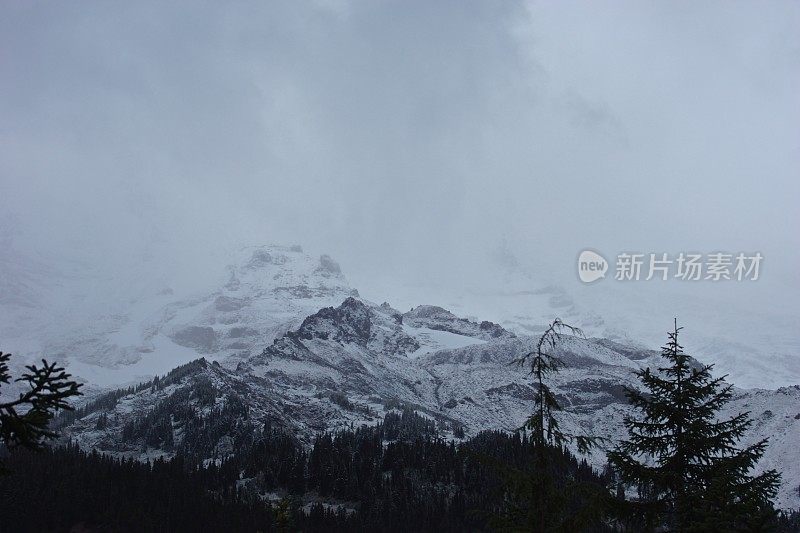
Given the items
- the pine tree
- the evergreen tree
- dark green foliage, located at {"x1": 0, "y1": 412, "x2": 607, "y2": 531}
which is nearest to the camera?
the evergreen tree

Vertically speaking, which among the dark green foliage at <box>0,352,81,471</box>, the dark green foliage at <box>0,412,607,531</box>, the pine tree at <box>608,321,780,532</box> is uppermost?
the pine tree at <box>608,321,780,532</box>

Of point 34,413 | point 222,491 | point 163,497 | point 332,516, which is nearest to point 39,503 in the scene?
point 163,497

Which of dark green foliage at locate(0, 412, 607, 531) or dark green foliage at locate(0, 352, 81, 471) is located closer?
dark green foliage at locate(0, 352, 81, 471)

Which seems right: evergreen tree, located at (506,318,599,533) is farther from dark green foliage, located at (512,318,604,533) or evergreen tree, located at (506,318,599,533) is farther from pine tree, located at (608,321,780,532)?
pine tree, located at (608,321,780,532)

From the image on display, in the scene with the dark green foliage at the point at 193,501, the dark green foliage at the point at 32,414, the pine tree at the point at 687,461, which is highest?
the pine tree at the point at 687,461

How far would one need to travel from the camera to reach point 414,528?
6511 inches

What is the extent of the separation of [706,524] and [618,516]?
421cm

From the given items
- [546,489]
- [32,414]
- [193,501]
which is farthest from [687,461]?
[193,501]

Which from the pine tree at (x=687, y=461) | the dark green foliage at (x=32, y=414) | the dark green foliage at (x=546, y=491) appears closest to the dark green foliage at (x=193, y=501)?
the pine tree at (x=687, y=461)

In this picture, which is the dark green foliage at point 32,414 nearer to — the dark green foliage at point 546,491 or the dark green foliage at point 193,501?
the dark green foliage at point 546,491

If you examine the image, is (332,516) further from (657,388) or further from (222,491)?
(657,388)

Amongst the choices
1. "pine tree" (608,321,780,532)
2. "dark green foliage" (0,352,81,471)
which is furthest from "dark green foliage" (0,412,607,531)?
"dark green foliage" (0,352,81,471)

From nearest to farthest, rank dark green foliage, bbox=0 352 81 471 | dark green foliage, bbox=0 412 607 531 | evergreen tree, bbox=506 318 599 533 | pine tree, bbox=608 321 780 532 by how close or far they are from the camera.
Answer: dark green foliage, bbox=0 352 81 471, evergreen tree, bbox=506 318 599 533, pine tree, bbox=608 321 780 532, dark green foliage, bbox=0 412 607 531

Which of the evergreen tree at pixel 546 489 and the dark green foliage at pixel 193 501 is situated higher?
the evergreen tree at pixel 546 489
